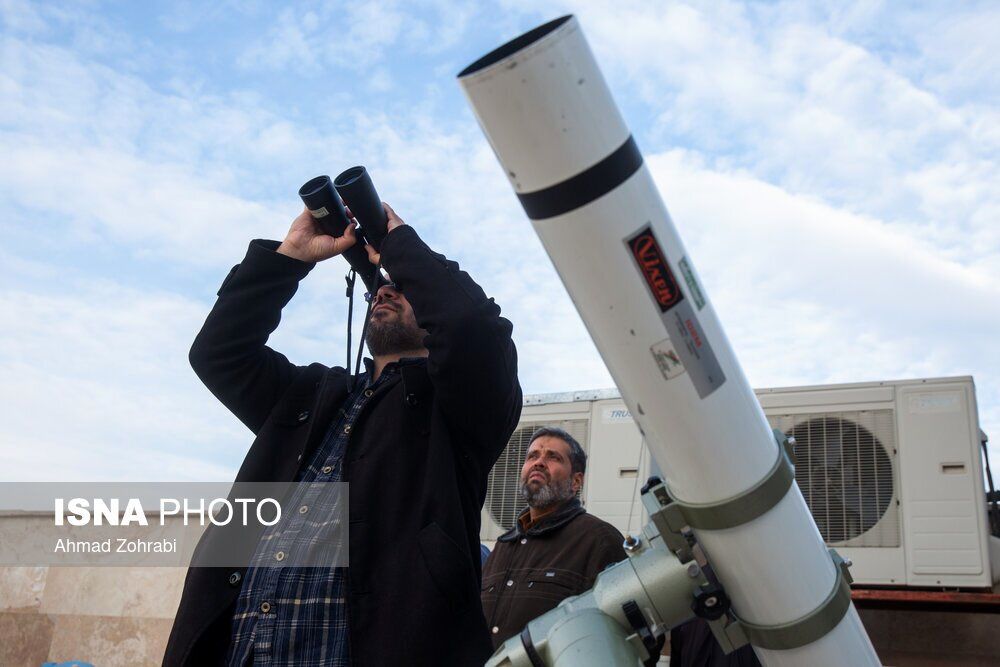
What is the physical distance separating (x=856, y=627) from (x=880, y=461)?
316 centimetres

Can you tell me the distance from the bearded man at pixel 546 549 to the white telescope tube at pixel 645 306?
1.95 m

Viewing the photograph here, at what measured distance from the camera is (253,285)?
2695 millimetres

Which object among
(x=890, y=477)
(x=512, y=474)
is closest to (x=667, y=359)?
(x=890, y=477)

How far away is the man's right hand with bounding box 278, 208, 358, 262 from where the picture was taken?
274cm

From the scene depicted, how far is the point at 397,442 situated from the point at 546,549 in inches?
77.1

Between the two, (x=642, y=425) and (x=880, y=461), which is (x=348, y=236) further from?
(x=880, y=461)

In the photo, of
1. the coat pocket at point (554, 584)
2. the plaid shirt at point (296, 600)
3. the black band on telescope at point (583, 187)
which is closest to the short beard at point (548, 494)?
the coat pocket at point (554, 584)

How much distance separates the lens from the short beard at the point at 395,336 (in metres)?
2.83

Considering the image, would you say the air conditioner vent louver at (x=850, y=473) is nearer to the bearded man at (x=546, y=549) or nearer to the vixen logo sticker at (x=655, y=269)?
the bearded man at (x=546, y=549)

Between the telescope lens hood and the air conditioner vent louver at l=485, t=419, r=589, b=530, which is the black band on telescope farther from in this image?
the air conditioner vent louver at l=485, t=419, r=589, b=530

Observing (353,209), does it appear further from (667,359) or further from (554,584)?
(554,584)

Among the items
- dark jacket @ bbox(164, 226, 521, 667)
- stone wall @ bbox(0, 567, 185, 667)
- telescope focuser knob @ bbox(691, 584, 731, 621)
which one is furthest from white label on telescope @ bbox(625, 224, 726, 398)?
stone wall @ bbox(0, 567, 185, 667)

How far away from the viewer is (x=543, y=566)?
13.6ft

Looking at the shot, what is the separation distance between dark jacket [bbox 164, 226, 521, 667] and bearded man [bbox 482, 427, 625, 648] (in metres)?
1.43
